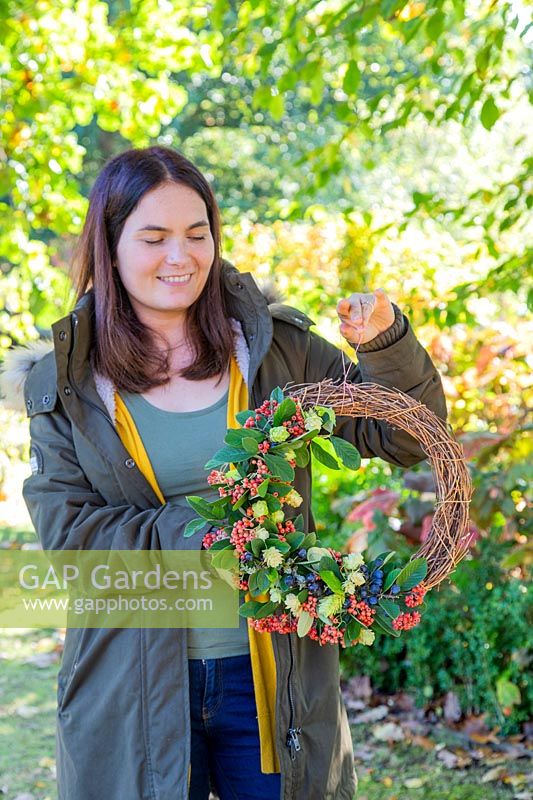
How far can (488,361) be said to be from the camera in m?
4.47

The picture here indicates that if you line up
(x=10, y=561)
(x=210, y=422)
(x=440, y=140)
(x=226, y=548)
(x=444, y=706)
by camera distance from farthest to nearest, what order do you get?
(x=440, y=140), (x=10, y=561), (x=444, y=706), (x=210, y=422), (x=226, y=548)

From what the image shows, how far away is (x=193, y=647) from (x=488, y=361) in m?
2.82

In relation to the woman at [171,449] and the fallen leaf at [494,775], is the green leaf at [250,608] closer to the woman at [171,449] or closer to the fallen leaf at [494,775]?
the woman at [171,449]

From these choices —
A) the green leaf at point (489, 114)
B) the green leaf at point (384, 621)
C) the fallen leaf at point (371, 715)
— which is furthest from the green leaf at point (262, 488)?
the fallen leaf at point (371, 715)

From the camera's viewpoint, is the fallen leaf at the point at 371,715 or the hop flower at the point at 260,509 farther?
the fallen leaf at the point at 371,715

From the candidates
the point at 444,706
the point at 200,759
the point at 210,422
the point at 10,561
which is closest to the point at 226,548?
the point at 210,422

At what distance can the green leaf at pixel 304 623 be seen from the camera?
1.83m

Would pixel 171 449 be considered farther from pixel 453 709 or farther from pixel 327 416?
pixel 453 709

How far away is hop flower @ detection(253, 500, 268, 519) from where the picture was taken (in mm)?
1821

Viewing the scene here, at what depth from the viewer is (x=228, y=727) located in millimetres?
1991

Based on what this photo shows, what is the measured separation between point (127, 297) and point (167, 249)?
0.20 metres

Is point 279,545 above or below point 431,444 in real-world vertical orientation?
below

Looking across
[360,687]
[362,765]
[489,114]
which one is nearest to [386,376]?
[489,114]

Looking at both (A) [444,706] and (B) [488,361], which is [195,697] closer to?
(A) [444,706]
